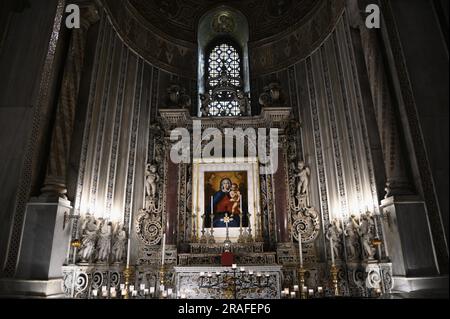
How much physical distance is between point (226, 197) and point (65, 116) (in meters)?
4.84

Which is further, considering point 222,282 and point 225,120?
point 225,120

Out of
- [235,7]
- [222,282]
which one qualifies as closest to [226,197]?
[222,282]

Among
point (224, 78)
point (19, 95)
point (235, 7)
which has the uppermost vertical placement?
point (235, 7)

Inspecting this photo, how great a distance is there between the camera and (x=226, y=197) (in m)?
9.02

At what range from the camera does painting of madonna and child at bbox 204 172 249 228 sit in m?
8.84

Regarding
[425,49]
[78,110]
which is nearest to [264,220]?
[78,110]

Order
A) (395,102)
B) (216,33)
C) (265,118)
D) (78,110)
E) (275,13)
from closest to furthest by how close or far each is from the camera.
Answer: (395,102) → (78,110) → (265,118) → (275,13) → (216,33)

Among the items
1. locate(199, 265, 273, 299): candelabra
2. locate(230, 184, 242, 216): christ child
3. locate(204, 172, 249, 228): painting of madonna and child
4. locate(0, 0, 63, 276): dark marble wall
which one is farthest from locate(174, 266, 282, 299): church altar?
locate(0, 0, 63, 276): dark marble wall

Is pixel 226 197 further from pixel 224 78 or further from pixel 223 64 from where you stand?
pixel 223 64

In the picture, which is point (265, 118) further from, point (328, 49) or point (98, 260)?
point (98, 260)

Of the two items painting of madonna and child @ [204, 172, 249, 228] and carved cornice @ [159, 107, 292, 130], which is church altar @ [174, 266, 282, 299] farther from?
carved cornice @ [159, 107, 292, 130]

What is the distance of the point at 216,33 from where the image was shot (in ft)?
39.5

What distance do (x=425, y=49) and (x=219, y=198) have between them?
6.58m

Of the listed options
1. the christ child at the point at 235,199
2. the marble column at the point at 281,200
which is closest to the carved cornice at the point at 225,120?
the marble column at the point at 281,200
